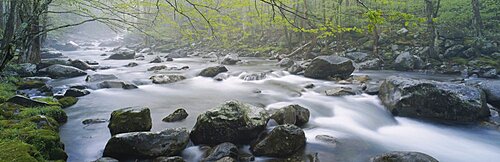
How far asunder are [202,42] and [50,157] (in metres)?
33.2

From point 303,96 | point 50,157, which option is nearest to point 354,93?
point 303,96

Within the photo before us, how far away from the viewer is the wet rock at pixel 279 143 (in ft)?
18.3

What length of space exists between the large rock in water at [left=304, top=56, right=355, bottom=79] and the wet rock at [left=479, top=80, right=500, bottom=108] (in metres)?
5.24

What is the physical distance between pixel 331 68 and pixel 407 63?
467cm

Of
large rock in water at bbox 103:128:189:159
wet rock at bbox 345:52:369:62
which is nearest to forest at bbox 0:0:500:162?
large rock in water at bbox 103:128:189:159

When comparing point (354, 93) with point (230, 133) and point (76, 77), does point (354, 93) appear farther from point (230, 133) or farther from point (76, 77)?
point (76, 77)

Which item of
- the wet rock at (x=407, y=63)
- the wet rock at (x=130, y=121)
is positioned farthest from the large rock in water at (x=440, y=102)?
the wet rock at (x=407, y=63)

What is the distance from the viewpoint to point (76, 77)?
14672 mm

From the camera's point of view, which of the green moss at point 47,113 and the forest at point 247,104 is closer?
the forest at point 247,104

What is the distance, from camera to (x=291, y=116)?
714 cm

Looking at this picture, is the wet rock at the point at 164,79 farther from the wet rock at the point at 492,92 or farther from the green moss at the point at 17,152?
the wet rock at the point at 492,92

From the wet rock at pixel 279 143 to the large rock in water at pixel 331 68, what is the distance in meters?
8.45

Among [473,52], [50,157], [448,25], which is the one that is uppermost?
[448,25]

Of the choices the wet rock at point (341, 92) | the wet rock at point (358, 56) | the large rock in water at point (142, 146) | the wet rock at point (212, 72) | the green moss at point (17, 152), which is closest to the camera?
the green moss at point (17, 152)
